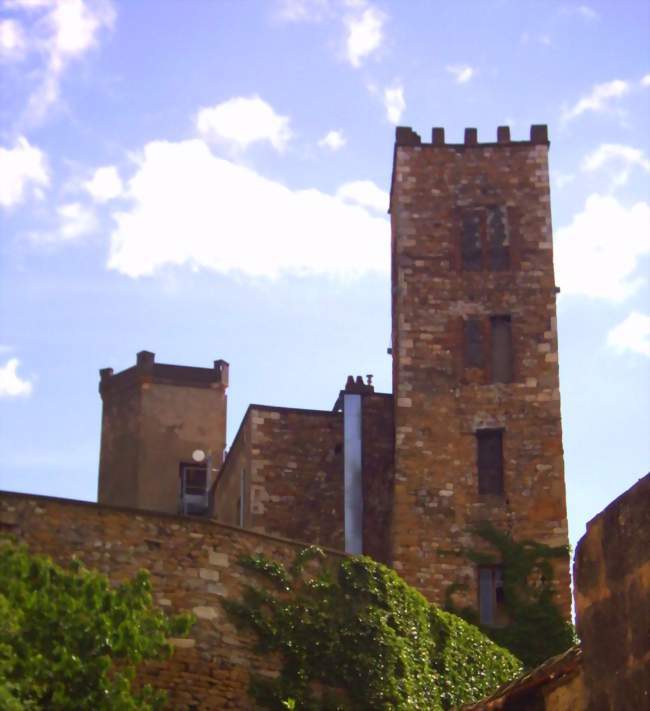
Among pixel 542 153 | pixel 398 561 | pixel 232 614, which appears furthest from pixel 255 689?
pixel 542 153

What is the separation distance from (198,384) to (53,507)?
19.7 m

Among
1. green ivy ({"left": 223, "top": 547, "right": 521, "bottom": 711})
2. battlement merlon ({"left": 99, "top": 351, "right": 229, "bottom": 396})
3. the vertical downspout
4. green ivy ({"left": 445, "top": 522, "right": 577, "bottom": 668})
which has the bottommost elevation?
green ivy ({"left": 223, "top": 547, "right": 521, "bottom": 711})

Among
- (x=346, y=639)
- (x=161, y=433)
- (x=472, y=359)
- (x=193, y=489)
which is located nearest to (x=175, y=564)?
(x=346, y=639)

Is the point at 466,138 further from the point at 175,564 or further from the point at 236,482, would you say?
the point at 175,564

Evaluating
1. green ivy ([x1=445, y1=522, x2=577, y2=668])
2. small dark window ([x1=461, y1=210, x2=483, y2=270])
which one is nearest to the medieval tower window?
small dark window ([x1=461, y1=210, x2=483, y2=270])

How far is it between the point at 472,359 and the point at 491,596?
175 inches

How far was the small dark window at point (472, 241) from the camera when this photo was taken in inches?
1057

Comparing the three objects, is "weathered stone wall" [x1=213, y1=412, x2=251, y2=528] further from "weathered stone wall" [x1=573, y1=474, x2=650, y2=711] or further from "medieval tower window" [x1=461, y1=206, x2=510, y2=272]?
"weathered stone wall" [x1=573, y1=474, x2=650, y2=711]

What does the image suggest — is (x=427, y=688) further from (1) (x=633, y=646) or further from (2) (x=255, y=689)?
(1) (x=633, y=646)

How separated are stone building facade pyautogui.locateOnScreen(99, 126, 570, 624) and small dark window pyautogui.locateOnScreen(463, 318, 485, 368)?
0.02m

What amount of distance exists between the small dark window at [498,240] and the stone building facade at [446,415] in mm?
26

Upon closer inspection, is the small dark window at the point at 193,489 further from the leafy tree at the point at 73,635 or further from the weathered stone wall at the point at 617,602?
the weathered stone wall at the point at 617,602

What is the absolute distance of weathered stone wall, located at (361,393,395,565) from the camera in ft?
83.8

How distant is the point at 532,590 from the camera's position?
2420 centimetres
